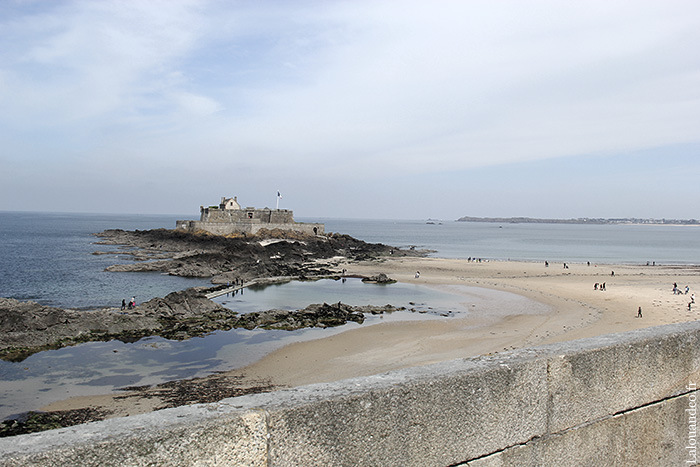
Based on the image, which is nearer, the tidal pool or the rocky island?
the tidal pool

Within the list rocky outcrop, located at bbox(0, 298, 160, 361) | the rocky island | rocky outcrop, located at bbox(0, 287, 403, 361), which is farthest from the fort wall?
rocky outcrop, located at bbox(0, 298, 160, 361)

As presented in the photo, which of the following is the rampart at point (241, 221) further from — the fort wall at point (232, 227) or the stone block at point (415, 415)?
A: the stone block at point (415, 415)

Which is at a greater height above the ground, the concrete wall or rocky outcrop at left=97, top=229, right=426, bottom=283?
the concrete wall

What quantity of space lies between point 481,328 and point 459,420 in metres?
20.5

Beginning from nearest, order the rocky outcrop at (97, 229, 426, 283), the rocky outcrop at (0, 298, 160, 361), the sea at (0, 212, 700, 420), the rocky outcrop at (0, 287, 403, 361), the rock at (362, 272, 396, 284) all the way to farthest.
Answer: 1. the sea at (0, 212, 700, 420)
2. the rocky outcrop at (0, 298, 160, 361)
3. the rocky outcrop at (0, 287, 403, 361)
4. the rock at (362, 272, 396, 284)
5. the rocky outcrop at (97, 229, 426, 283)

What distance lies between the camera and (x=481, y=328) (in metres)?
21.7

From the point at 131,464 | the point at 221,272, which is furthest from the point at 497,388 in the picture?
the point at 221,272

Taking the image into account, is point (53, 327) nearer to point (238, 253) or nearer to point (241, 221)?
point (238, 253)

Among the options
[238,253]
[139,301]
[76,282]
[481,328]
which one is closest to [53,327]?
[139,301]

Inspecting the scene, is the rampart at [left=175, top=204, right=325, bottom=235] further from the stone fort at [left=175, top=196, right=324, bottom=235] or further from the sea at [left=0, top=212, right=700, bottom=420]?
the sea at [left=0, top=212, right=700, bottom=420]

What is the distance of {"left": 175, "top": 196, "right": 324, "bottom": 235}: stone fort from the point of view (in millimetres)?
66375

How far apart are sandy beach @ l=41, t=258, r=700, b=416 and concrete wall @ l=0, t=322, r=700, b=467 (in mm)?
11237

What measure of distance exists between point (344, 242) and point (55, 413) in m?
58.8

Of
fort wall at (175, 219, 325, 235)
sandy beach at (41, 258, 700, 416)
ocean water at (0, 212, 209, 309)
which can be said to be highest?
fort wall at (175, 219, 325, 235)
